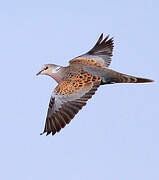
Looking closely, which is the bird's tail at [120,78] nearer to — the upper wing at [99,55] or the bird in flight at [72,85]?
the bird in flight at [72,85]

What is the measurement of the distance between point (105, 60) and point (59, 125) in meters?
4.53

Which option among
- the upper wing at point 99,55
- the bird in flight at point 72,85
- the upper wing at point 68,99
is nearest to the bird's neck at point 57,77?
the bird in flight at point 72,85

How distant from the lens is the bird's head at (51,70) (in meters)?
13.8

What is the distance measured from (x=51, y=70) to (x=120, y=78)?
5.80 feet

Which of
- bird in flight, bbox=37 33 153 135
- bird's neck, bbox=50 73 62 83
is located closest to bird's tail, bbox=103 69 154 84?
bird in flight, bbox=37 33 153 135

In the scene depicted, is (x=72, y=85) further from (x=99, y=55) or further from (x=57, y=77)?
(x=99, y=55)

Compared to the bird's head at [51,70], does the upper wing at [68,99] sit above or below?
below

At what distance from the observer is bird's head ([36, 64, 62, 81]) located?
13.8 metres

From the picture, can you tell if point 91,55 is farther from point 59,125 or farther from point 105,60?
point 59,125

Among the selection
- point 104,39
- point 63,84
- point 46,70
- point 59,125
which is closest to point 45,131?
point 59,125

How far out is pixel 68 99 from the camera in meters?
12.6

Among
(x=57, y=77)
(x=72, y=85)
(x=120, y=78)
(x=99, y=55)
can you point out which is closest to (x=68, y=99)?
(x=72, y=85)

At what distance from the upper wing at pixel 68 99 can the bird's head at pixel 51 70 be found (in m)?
0.70

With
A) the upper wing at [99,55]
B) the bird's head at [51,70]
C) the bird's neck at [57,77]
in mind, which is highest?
the upper wing at [99,55]
